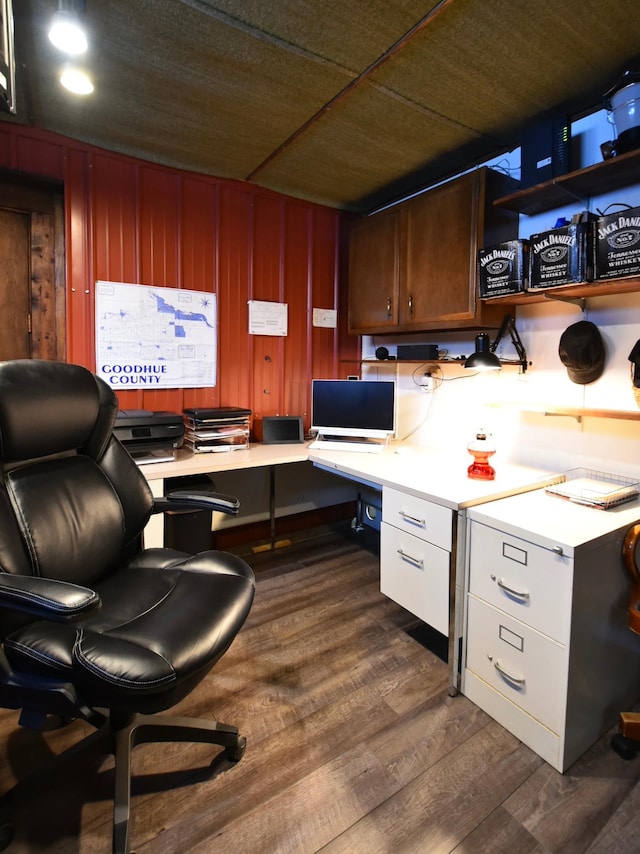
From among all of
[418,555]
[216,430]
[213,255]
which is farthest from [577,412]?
[213,255]

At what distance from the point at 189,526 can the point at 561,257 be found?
84.2 inches

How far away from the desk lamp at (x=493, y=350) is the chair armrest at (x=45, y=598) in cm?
181

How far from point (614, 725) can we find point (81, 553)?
6.36ft

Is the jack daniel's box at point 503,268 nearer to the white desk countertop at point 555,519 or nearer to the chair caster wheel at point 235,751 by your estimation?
the white desk countertop at point 555,519

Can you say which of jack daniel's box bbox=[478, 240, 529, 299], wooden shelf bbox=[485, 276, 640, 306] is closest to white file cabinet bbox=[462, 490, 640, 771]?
wooden shelf bbox=[485, 276, 640, 306]

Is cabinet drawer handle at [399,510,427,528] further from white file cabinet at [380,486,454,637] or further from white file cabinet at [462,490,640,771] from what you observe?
white file cabinet at [462,490,640,771]

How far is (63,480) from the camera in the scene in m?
1.49

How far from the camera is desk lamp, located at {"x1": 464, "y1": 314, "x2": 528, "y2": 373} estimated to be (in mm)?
2092

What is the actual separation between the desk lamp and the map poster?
5.17 ft

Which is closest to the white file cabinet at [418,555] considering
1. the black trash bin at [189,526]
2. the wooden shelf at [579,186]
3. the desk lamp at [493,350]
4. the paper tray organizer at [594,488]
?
the paper tray organizer at [594,488]

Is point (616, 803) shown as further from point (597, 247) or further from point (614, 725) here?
point (597, 247)

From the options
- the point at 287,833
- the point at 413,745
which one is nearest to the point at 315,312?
the point at 413,745

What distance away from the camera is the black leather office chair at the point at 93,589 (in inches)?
40.8

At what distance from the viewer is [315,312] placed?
3.21m
